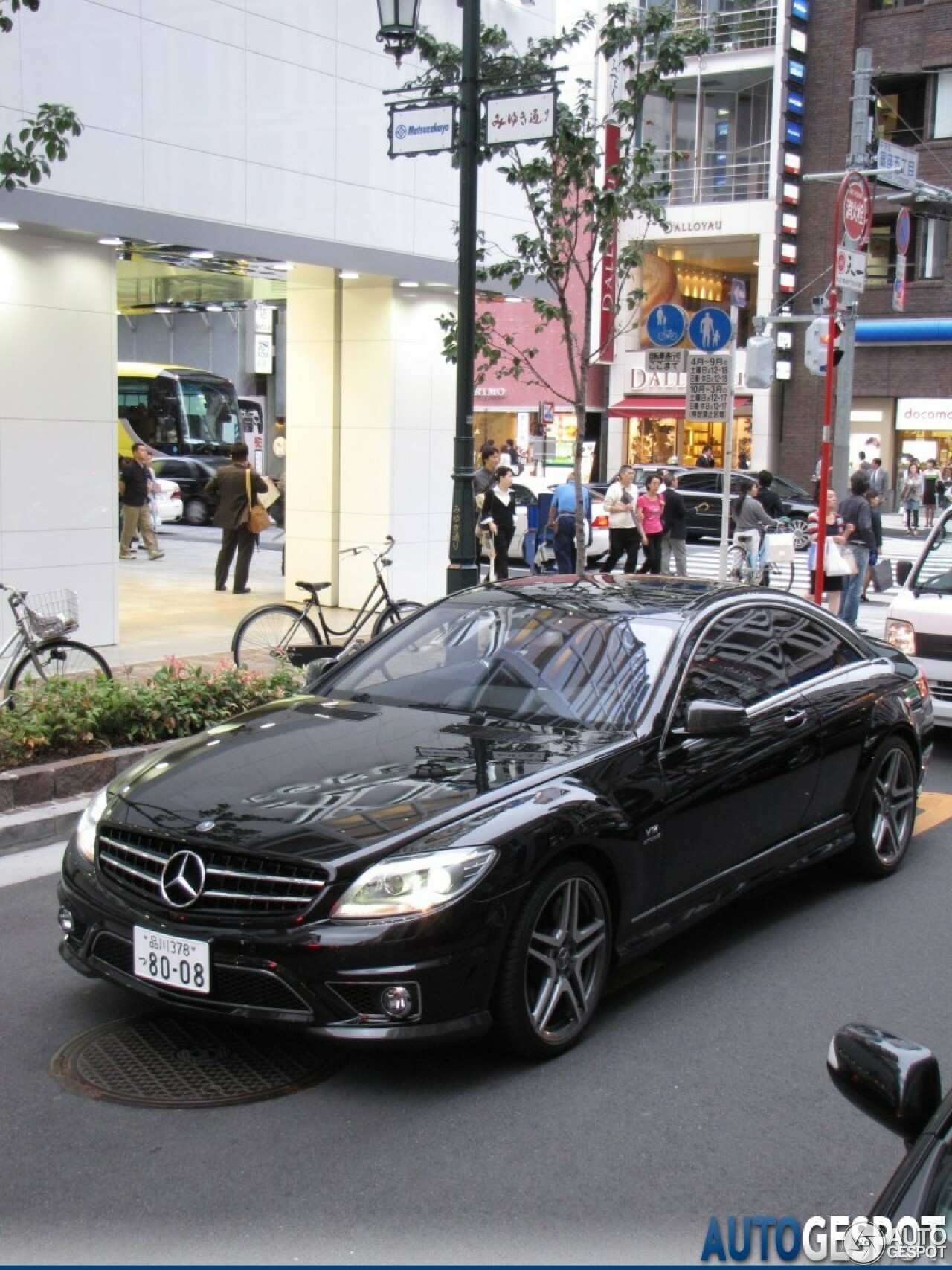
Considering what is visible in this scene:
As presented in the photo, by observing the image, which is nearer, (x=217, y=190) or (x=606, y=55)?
(x=606, y=55)

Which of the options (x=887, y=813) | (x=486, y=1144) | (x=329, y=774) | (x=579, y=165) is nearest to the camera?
(x=486, y=1144)

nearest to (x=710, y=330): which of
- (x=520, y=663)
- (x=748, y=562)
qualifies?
(x=748, y=562)

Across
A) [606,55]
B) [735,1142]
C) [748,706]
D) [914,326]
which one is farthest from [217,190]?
[914,326]

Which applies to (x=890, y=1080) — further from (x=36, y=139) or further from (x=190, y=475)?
(x=190, y=475)

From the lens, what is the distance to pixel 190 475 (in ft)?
107

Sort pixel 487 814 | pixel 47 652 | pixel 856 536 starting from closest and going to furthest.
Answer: pixel 487 814
pixel 47 652
pixel 856 536

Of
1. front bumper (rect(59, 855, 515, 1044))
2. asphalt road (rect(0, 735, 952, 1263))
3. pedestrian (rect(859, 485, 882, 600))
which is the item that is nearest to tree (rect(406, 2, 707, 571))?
pedestrian (rect(859, 485, 882, 600))

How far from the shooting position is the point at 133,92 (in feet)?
39.1

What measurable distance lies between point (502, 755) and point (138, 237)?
8631 mm

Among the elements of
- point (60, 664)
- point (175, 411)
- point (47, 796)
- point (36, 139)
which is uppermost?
point (36, 139)

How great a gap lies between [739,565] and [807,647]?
530 inches

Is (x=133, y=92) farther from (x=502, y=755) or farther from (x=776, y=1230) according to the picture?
(x=776, y=1230)

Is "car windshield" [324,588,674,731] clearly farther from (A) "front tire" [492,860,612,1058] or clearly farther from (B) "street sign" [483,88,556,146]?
(B) "street sign" [483,88,556,146]

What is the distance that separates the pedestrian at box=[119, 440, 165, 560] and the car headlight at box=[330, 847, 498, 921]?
17862mm
